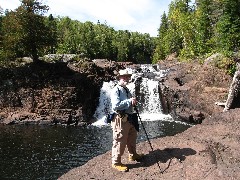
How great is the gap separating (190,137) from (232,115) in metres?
2.49

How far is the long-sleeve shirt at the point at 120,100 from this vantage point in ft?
28.7

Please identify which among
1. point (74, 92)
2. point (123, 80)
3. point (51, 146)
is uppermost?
point (123, 80)

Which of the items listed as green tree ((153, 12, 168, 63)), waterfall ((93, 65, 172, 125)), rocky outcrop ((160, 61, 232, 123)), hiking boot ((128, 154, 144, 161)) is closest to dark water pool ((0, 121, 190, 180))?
rocky outcrop ((160, 61, 232, 123))

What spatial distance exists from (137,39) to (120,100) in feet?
395

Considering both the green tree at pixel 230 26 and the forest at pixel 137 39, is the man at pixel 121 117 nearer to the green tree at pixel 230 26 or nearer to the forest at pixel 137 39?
the forest at pixel 137 39

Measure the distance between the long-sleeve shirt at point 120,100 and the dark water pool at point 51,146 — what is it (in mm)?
11030

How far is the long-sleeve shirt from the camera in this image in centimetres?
873

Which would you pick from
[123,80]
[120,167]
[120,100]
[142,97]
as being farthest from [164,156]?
[142,97]

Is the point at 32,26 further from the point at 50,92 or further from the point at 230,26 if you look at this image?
the point at 230,26

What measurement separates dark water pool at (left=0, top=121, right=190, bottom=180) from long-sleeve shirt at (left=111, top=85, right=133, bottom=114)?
11.0 meters

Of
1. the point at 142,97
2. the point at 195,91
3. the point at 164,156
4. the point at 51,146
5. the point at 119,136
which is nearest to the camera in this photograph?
the point at 119,136

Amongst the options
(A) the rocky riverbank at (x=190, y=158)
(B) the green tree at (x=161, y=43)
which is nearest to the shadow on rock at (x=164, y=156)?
(A) the rocky riverbank at (x=190, y=158)

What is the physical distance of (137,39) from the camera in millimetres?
127500

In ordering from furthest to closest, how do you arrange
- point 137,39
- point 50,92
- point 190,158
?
1. point 137,39
2. point 50,92
3. point 190,158
